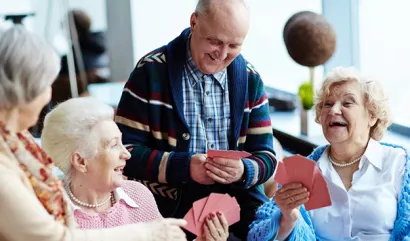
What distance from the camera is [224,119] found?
3146mm

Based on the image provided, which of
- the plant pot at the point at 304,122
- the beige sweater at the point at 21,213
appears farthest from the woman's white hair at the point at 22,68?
the plant pot at the point at 304,122

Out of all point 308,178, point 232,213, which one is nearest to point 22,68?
point 232,213

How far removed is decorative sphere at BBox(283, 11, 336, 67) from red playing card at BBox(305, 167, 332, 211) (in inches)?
64.0

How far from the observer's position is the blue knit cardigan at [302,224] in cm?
295

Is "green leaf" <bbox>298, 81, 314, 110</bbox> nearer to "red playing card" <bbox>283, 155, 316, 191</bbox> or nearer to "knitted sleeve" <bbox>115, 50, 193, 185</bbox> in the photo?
"knitted sleeve" <bbox>115, 50, 193, 185</bbox>

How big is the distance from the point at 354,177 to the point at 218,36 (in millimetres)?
835

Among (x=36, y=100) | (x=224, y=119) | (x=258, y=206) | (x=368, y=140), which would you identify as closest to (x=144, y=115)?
(x=224, y=119)

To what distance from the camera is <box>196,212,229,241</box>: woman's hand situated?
2666 millimetres

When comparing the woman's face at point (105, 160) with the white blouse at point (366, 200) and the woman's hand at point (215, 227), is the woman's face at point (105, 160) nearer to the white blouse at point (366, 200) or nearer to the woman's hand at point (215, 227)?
the woman's hand at point (215, 227)

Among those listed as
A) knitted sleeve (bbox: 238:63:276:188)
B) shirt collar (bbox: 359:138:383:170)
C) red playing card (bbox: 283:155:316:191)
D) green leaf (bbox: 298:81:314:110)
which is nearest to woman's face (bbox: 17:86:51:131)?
red playing card (bbox: 283:155:316:191)

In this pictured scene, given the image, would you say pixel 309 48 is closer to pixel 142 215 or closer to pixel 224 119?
pixel 224 119

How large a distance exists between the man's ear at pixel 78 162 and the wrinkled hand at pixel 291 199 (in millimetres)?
752

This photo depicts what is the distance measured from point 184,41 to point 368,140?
2.94 feet

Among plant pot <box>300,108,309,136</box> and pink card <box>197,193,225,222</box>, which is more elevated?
pink card <box>197,193,225,222</box>
